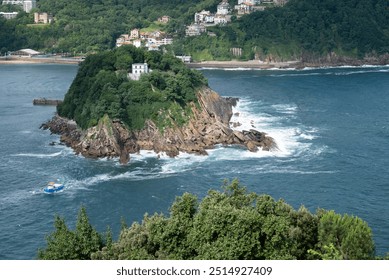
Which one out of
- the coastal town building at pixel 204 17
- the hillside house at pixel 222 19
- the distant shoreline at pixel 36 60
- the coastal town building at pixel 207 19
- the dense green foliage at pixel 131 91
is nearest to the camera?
the dense green foliage at pixel 131 91

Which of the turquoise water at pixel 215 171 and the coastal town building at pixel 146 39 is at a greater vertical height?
the coastal town building at pixel 146 39

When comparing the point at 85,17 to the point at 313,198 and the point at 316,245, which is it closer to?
the point at 313,198

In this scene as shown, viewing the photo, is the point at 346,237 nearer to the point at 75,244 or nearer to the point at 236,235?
the point at 236,235

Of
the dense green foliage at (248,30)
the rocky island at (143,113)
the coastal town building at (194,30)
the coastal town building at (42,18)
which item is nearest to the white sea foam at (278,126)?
the rocky island at (143,113)

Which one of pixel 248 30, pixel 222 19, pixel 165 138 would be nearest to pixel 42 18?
pixel 222 19

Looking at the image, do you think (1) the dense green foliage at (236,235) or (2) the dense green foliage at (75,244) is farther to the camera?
(2) the dense green foliage at (75,244)

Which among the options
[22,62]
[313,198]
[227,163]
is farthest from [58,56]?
[313,198]

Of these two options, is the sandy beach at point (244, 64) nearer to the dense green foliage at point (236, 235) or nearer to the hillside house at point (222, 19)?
the hillside house at point (222, 19)
